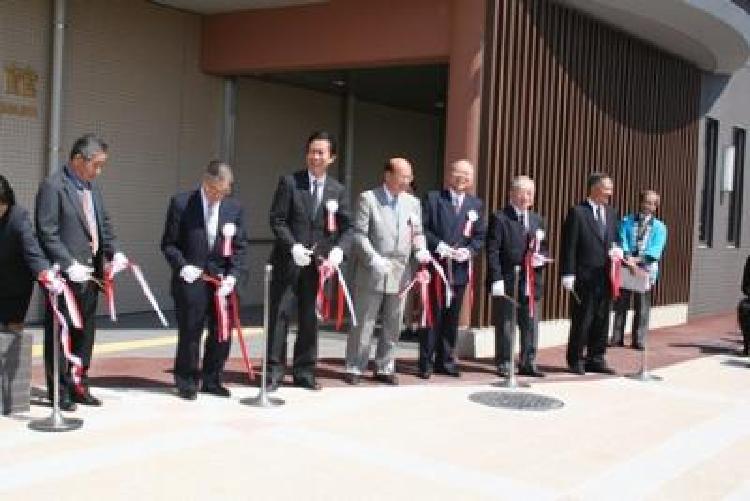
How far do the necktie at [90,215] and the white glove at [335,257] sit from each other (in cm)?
174

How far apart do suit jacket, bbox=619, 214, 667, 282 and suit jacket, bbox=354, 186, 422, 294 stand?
12.1 feet

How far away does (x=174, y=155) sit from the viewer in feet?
37.8

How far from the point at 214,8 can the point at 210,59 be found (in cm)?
71

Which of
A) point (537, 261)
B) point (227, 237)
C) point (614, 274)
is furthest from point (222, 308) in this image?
point (614, 274)

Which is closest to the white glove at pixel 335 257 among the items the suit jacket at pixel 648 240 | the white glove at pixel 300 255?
the white glove at pixel 300 255

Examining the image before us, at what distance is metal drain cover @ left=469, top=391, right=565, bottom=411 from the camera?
23.2ft

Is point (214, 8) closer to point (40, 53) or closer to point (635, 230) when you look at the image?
point (40, 53)

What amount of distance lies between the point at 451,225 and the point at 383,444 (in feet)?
9.27

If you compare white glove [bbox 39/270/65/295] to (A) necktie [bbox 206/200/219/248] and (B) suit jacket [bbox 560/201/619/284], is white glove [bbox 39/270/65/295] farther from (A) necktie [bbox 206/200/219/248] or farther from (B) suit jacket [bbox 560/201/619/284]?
(B) suit jacket [bbox 560/201/619/284]

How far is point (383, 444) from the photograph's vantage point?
18.6 feet

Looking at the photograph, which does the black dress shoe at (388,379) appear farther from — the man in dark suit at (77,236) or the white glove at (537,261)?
the man in dark suit at (77,236)

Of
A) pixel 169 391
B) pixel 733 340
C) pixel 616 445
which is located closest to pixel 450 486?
pixel 616 445

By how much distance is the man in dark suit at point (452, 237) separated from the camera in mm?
8023

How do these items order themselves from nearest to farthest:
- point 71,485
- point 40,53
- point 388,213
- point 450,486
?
point 71,485
point 450,486
point 388,213
point 40,53
